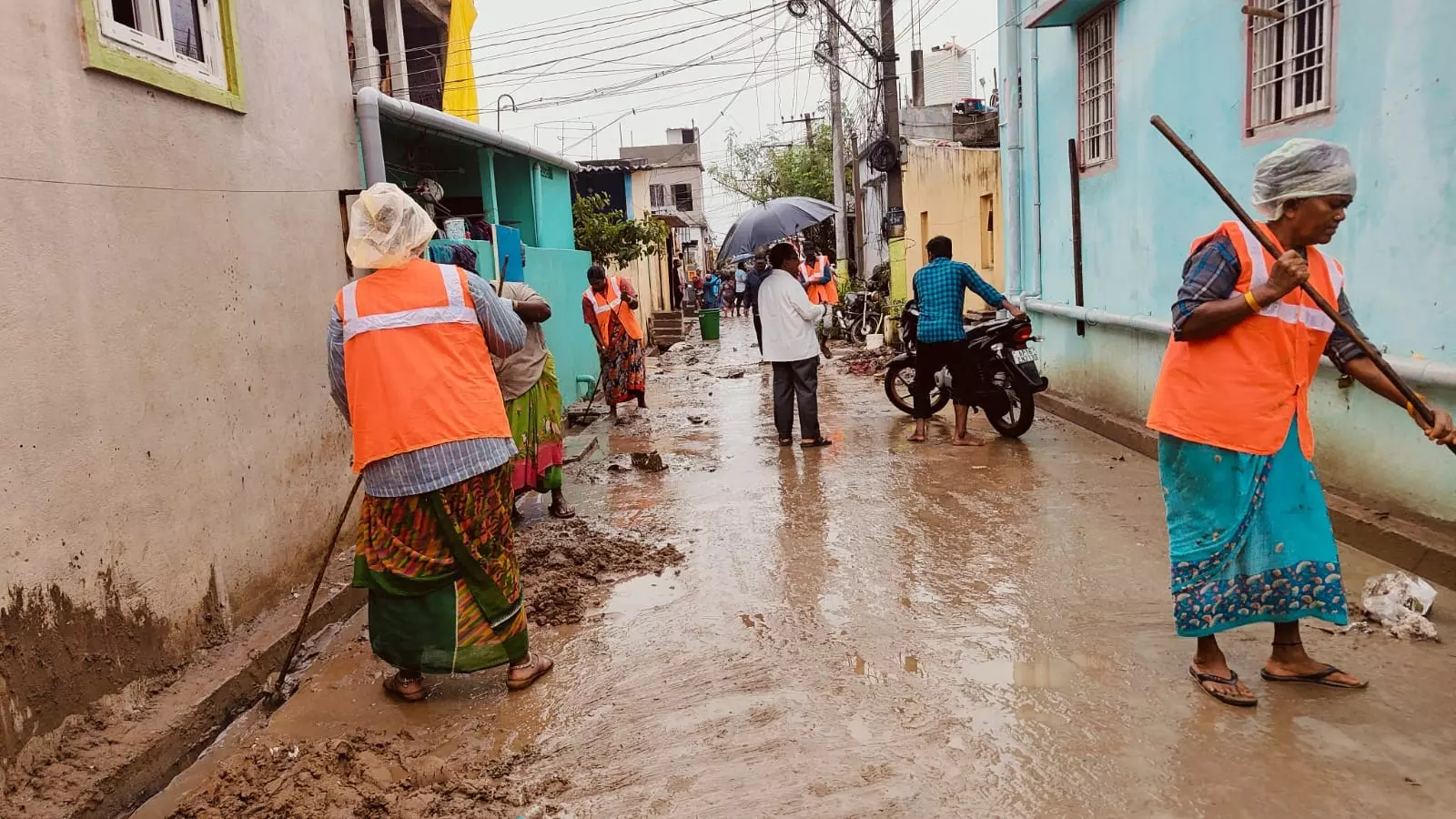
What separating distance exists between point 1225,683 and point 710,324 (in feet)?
64.4

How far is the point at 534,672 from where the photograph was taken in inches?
157

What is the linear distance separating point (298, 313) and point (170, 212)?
3.93 ft

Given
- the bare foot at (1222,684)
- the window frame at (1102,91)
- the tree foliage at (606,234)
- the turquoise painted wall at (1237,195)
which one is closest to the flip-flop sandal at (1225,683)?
the bare foot at (1222,684)

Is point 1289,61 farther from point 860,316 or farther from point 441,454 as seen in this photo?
point 860,316

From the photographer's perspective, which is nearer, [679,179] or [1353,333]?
[1353,333]

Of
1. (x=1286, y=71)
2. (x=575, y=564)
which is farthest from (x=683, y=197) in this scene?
(x=575, y=564)

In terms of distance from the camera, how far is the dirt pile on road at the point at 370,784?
307 centimetres

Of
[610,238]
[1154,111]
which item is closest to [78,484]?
[1154,111]

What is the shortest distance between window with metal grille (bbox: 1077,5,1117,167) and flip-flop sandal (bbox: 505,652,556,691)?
6764 millimetres

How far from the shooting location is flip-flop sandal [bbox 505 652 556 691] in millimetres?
3949

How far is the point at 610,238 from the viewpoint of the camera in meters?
16.0

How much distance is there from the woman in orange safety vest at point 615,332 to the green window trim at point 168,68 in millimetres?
5627

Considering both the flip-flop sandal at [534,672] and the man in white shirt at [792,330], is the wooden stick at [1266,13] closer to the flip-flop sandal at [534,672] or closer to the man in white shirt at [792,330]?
the man in white shirt at [792,330]

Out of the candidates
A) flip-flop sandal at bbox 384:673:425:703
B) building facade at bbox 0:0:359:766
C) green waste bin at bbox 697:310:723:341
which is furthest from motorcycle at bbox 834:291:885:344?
flip-flop sandal at bbox 384:673:425:703
